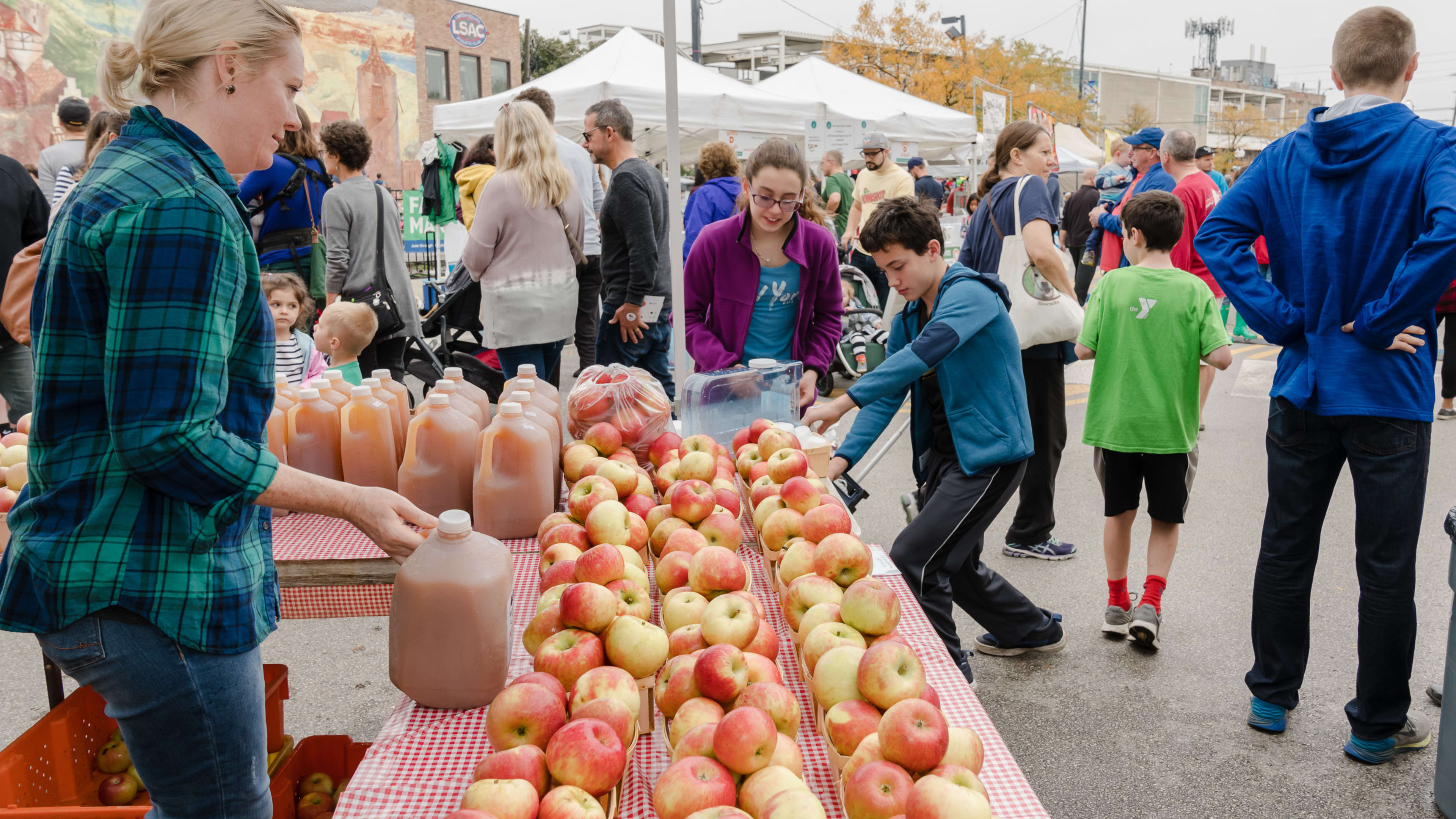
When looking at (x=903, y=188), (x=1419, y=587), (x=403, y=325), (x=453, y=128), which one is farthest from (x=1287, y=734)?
(x=453, y=128)

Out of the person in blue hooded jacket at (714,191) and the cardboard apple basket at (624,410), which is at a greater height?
the person in blue hooded jacket at (714,191)

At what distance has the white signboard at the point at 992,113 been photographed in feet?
55.0

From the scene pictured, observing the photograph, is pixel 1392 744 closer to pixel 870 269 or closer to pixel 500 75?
pixel 870 269

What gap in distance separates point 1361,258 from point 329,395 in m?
3.03

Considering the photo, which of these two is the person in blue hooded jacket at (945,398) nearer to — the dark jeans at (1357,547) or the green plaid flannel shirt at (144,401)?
the dark jeans at (1357,547)

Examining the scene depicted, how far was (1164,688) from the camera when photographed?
12.0 feet

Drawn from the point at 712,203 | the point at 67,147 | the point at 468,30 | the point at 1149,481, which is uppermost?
the point at 468,30

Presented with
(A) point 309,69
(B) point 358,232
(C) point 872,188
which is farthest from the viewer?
(A) point 309,69

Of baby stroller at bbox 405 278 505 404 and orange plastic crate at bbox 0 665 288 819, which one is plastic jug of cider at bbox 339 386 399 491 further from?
baby stroller at bbox 405 278 505 404

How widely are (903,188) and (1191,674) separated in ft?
22.1

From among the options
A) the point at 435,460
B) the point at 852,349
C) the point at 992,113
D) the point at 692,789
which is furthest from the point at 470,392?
the point at 992,113

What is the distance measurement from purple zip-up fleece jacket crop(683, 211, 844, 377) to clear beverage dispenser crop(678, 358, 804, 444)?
7.8 inches

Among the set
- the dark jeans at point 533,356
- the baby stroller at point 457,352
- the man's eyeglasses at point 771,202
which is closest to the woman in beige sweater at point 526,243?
the dark jeans at point 533,356

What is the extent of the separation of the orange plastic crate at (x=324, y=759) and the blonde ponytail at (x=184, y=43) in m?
1.54
